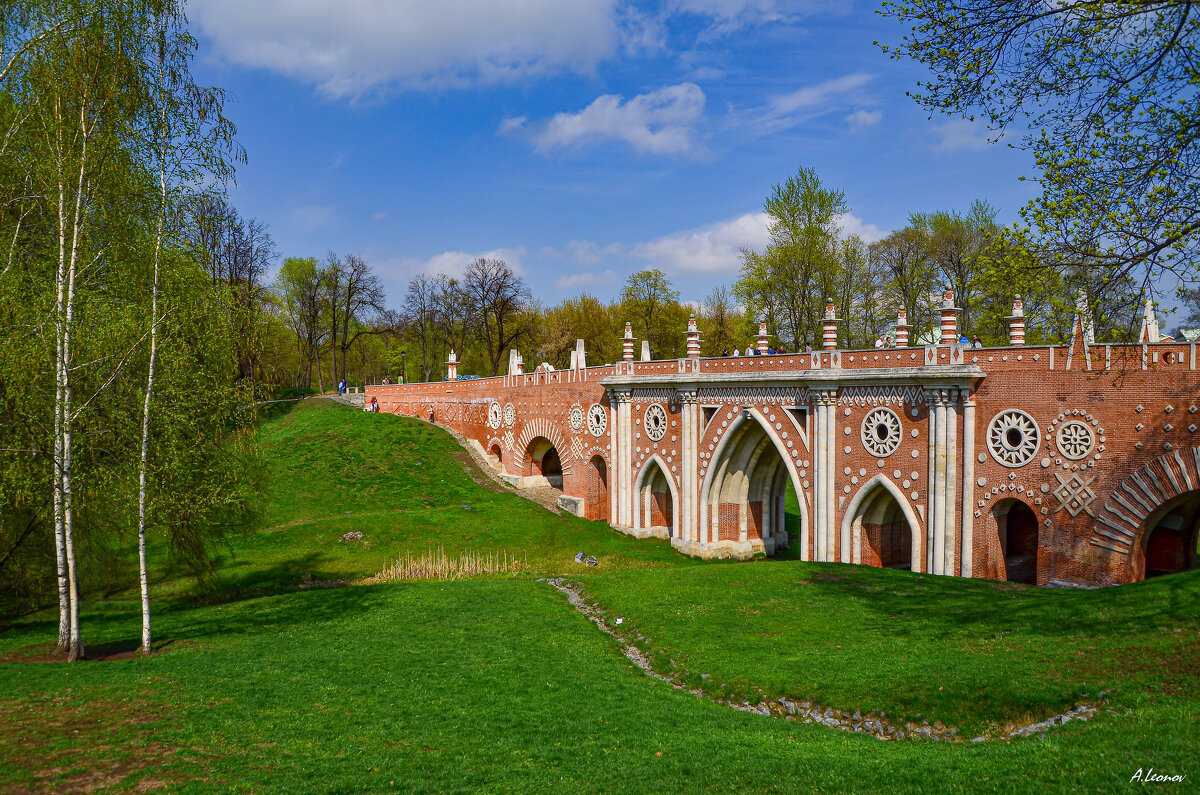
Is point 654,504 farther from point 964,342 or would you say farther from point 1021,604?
point 1021,604

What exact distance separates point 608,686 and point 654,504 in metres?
19.8

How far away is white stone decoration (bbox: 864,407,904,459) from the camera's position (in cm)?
2259

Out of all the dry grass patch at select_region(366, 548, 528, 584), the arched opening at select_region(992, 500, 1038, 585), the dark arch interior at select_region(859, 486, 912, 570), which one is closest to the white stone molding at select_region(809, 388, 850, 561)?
the dark arch interior at select_region(859, 486, 912, 570)

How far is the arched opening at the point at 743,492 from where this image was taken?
1144 inches

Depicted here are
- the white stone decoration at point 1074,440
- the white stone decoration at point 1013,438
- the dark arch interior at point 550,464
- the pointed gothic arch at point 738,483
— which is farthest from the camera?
the dark arch interior at point 550,464

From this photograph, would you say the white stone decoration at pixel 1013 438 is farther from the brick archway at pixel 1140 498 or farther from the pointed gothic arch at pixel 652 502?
the pointed gothic arch at pixel 652 502

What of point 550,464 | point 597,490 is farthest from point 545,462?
point 597,490

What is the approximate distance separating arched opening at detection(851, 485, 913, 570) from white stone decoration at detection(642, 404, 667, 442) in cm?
941

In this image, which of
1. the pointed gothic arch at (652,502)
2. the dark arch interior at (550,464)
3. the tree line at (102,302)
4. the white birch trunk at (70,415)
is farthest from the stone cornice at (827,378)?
the white birch trunk at (70,415)

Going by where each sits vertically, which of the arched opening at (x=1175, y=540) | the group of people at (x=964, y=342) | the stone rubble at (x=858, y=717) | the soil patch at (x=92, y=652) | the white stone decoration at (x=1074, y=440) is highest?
the group of people at (x=964, y=342)

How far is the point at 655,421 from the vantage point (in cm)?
3200

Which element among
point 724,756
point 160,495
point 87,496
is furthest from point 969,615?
point 87,496

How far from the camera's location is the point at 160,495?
47.5 feet

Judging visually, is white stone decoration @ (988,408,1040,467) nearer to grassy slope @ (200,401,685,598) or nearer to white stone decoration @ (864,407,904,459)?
white stone decoration @ (864,407,904,459)
